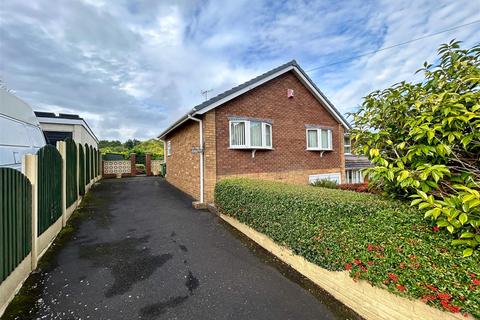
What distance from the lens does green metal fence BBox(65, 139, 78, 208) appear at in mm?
6055

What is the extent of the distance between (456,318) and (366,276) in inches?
31.4

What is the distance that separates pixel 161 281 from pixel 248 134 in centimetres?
630

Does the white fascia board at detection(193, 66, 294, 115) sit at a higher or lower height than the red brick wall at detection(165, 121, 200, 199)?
higher

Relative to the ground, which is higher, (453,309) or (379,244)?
(379,244)

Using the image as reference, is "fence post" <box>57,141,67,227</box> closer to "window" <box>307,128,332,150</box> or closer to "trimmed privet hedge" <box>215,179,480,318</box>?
"trimmed privet hedge" <box>215,179,480,318</box>

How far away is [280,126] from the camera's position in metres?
9.80

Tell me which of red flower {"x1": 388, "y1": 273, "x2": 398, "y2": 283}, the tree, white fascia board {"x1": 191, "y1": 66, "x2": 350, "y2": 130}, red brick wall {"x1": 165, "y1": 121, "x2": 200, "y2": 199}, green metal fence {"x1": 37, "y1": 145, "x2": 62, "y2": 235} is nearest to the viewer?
the tree

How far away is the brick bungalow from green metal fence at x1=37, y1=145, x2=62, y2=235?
13.8 ft

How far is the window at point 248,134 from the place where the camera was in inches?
331

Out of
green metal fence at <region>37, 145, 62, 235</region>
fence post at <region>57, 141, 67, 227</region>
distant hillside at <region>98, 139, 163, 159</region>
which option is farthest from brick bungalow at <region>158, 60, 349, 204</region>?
distant hillside at <region>98, 139, 163, 159</region>

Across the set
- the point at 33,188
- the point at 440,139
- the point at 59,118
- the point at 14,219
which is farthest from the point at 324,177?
the point at 59,118

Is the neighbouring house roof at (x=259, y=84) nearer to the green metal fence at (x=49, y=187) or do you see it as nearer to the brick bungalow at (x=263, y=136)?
the brick bungalow at (x=263, y=136)

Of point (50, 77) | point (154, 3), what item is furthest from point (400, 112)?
point (50, 77)

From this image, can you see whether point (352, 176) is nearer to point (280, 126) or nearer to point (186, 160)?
point (280, 126)
